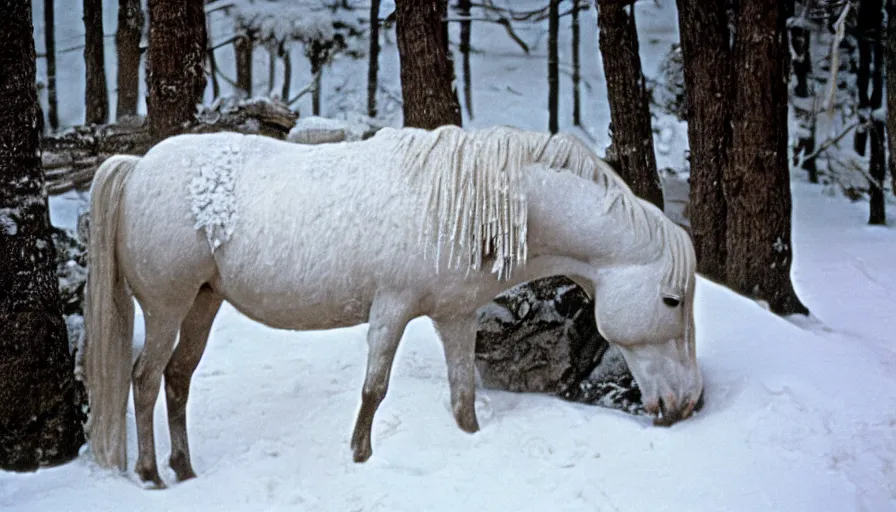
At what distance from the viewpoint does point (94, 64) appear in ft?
36.1

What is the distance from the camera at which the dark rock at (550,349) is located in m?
5.06

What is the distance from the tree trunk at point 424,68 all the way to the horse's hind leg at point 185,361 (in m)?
2.34

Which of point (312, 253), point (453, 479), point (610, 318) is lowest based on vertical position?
point (453, 479)

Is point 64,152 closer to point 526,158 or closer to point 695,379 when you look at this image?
point 526,158

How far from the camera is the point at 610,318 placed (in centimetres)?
443

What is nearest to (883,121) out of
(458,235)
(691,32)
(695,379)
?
(691,32)

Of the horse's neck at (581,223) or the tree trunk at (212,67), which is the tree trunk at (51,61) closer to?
the tree trunk at (212,67)

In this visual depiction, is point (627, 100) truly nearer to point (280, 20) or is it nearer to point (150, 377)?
point (150, 377)

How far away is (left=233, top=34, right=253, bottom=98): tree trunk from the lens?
12.4 metres

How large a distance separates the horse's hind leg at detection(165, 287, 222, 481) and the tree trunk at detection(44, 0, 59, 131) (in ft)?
26.6

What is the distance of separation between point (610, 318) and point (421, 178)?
1.10 metres

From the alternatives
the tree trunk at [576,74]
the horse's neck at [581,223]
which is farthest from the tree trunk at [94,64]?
the horse's neck at [581,223]

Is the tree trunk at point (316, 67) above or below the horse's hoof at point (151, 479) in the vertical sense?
above

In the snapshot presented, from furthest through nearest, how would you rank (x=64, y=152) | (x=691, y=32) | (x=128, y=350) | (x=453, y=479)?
(x=64, y=152) → (x=691, y=32) → (x=128, y=350) → (x=453, y=479)
